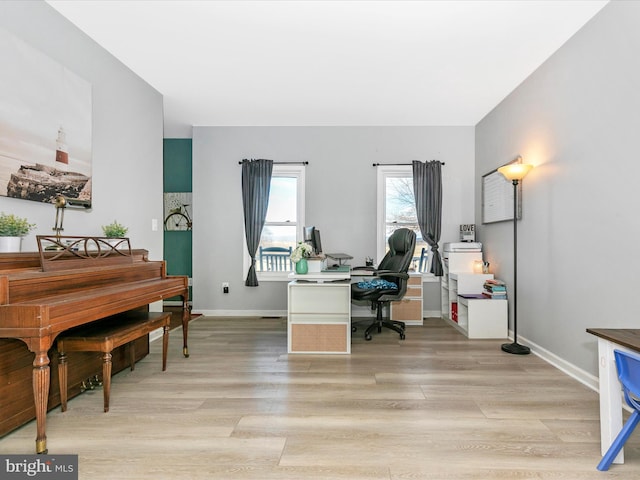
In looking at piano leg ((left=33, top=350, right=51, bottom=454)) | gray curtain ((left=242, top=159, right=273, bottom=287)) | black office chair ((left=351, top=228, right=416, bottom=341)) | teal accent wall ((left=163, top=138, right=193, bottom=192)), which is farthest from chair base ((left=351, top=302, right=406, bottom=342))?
teal accent wall ((left=163, top=138, right=193, bottom=192))

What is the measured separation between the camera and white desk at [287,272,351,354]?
3201 mm

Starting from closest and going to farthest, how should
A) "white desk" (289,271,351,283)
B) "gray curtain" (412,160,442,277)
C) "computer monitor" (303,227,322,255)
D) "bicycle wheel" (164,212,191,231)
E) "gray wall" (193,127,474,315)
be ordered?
"white desk" (289,271,351,283), "computer monitor" (303,227,322,255), "gray curtain" (412,160,442,277), "gray wall" (193,127,474,315), "bicycle wheel" (164,212,191,231)

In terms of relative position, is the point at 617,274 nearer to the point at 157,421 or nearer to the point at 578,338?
the point at 578,338

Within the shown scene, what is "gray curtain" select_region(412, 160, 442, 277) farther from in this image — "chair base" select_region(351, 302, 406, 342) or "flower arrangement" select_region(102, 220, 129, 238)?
"flower arrangement" select_region(102, 220, 129, 238)

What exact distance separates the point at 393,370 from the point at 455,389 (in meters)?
0.51

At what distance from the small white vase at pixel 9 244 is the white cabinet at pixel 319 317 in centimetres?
198

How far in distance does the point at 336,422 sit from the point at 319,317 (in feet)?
4.28

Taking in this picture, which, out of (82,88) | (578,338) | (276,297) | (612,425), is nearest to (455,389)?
(612,425)

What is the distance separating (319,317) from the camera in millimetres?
3242

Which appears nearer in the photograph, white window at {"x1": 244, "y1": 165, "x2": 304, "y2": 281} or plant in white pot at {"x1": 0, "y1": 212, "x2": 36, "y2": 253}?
plant in white pot at {"x1": 0, "y1": 212, "x2": 36, "y2": 253}

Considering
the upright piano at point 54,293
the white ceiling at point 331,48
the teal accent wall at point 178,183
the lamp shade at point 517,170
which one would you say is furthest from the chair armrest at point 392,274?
the teal accent wall at point 178,183

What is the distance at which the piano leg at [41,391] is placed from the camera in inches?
62.8

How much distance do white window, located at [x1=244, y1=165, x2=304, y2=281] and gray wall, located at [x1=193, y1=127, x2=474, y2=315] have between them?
0.66 ft

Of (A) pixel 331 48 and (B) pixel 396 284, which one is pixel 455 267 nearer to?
(B) pixel 396 284
